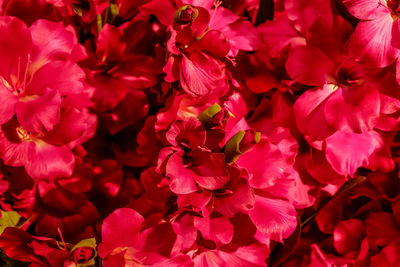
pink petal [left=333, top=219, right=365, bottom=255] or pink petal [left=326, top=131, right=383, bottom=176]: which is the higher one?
pink petal [left=326, top=131, right=383, bottom=176]

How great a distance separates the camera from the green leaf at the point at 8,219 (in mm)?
406

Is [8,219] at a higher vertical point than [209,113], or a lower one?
lower

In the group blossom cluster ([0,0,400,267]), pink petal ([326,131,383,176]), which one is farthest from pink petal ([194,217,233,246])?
pink petal ([326,131,383,176])

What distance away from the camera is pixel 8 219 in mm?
410

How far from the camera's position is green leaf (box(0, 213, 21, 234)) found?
41cm

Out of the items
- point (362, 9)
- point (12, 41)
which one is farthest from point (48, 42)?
point (362, 9)

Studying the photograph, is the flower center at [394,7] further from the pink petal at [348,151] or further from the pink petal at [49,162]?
the pink petal at [49,162]

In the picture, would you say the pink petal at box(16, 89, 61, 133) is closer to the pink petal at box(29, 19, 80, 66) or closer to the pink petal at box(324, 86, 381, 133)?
the pink petal at box(29, 19, 80, 66)

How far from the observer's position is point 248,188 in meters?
0.36

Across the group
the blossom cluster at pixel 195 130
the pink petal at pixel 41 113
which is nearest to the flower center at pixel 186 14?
the blossom cluster at pixel 195 130

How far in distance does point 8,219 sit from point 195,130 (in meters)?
0.17

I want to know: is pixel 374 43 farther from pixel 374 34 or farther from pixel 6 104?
pixel 6 104

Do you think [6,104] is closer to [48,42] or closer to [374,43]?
[48,42]

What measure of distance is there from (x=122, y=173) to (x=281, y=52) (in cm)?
17
